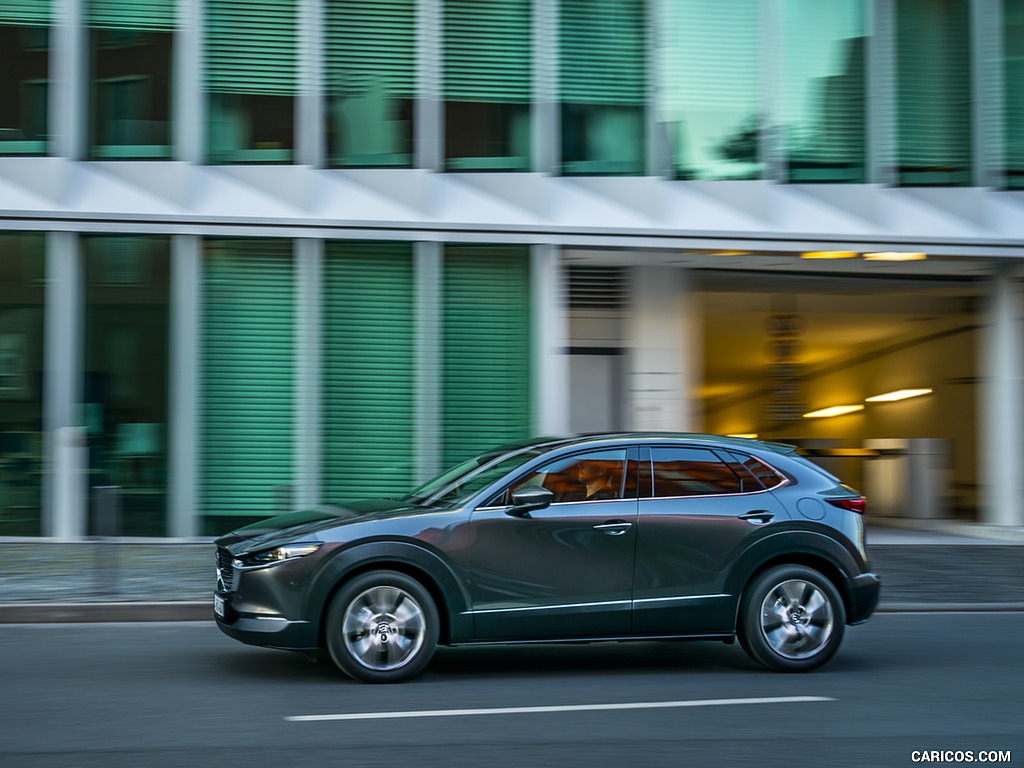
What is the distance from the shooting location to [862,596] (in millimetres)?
8219

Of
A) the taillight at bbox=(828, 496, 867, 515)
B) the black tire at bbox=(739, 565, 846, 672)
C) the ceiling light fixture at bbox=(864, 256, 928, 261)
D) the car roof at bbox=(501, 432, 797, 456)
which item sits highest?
the ceiling light fixture at bbox=(864, 256, 928, 261)

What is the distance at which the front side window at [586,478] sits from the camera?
7.98 metres

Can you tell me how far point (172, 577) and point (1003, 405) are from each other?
11819 millimetres

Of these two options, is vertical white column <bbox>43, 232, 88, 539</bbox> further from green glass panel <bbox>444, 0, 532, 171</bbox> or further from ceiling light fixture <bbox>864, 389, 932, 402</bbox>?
ceiling light fixture <bbox>864, 389, 932, 402</bbox>

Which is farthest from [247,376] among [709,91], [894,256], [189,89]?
[894,256]

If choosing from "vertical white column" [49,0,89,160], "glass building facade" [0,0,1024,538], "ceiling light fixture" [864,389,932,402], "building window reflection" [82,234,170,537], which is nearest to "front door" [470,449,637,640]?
"glass building facade" [0,0,1024,538]

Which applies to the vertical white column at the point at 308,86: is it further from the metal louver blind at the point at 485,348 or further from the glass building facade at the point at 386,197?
the metal louver blind at the point at 485,348

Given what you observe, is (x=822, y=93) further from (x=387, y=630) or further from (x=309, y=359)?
(x=387, y=630)

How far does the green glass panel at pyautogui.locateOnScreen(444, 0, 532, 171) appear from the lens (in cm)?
1603

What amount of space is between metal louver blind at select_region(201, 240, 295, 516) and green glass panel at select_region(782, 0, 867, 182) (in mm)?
7049

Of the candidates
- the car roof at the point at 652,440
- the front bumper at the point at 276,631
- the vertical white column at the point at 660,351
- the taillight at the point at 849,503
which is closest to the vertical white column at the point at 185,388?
the vertical white column at the point at 660,351

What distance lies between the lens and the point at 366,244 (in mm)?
15859

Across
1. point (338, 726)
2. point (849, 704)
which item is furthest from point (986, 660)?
point (338, 726)

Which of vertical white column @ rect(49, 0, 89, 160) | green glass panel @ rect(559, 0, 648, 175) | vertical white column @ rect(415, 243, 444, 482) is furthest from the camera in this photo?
green glass panel @ rect(559, 0, 648, 175)
